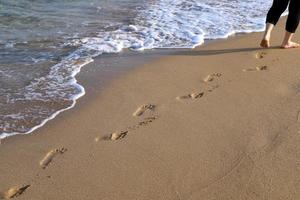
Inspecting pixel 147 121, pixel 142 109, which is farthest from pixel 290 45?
pixel 147 121

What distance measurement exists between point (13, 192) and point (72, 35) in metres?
3.63

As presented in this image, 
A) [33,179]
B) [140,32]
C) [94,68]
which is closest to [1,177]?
[33,179]

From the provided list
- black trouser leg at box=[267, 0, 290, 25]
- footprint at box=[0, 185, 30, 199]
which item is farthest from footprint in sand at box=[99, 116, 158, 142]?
black trouser leg at box=[267, 0, 290, 25]

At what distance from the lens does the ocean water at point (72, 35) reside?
4.54 metres

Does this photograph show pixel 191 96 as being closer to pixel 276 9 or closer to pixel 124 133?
pixel 124 133

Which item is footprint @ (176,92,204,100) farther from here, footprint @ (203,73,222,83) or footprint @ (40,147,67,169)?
footprint @ (40,147,67,169)

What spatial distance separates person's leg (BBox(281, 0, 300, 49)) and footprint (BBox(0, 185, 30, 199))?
384 cm

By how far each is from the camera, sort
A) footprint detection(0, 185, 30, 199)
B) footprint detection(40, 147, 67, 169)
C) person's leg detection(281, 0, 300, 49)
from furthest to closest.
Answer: person's leg detection(281, 0, 300, 49) → footprint detection(40, 147, 67, 169) → footprint detection(0, 185, 30, 199)

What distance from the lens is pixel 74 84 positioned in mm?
4910

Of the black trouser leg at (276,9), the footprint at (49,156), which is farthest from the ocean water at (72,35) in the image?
the black trouser leg at (276,9)

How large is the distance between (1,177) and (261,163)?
169 cm

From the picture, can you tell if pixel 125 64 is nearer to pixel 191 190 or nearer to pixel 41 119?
pixel 41 119

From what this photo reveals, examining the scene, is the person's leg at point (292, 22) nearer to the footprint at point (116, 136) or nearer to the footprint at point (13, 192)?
the footprint at point (116, 136)

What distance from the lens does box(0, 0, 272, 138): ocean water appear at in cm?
454
